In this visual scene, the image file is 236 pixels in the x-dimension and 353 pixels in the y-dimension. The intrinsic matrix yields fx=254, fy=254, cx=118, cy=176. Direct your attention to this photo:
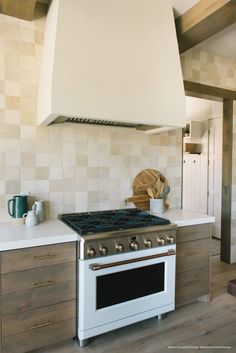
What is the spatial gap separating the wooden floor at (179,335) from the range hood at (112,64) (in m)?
1.60

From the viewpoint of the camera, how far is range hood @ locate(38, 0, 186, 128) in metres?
1.64

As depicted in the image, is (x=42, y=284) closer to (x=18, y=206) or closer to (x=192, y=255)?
(x=18, y=206)

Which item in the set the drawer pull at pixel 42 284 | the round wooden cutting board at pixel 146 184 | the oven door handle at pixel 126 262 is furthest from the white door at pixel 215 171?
the drawer pull at pixel 42 284

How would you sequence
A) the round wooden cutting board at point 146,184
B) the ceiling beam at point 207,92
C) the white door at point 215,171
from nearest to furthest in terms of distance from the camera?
the round wooden cutting board at point 146,184 → the ceiling beam at point 207,92 → the white door at point 215,171

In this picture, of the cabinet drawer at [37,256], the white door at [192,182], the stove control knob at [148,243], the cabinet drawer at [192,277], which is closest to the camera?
the cabinet drawer at [37,256]

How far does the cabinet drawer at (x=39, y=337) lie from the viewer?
159 cm

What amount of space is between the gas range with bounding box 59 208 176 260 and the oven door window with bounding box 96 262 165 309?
0.59 ft

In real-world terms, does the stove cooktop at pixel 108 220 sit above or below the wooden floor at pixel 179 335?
above

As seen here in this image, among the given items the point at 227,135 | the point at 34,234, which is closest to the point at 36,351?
the point at 34,234

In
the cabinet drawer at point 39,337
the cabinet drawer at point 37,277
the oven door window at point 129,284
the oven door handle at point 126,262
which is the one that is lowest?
the cabinet drawer at point 39,337

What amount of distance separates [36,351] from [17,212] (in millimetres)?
965

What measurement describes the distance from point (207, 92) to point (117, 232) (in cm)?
212

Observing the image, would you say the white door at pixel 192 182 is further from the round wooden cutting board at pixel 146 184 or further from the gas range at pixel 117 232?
the gas range at pixel 117 232

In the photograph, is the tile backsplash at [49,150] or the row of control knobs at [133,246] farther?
the tile backsplash at [49,150]
